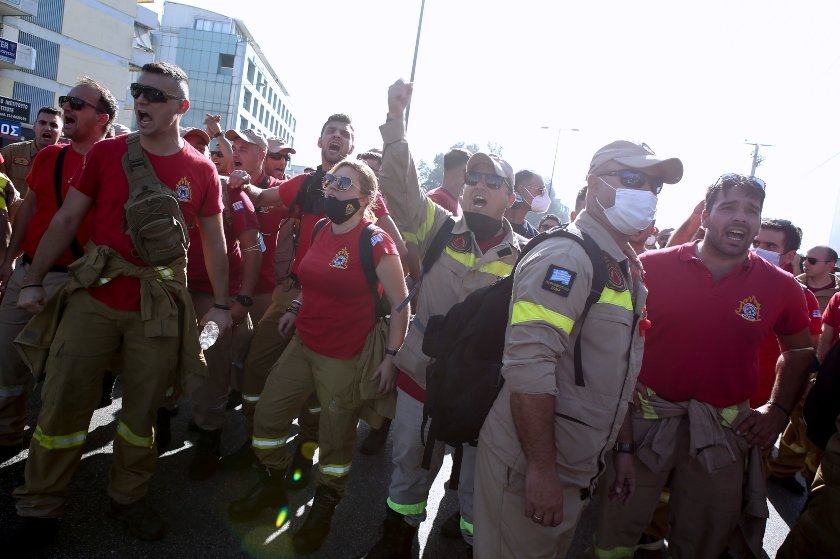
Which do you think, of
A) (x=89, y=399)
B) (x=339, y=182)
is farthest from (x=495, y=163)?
(x=89, y=399)

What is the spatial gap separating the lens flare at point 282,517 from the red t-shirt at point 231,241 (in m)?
1.59

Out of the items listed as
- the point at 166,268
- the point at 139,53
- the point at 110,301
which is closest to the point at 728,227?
the point at 166,268

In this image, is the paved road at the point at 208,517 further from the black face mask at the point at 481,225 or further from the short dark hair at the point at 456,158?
the short dark hair at the point at 456,158

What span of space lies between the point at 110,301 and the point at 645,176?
9.05 ft

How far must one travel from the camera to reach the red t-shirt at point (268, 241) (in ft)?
16.2

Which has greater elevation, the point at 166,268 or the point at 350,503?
the point at 166,268

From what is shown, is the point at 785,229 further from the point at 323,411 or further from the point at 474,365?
the point at 323,411

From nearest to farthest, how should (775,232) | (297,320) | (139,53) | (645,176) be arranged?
(645,176)
(297,320)
(775,232)
(139,53)

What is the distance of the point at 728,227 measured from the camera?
9.80ft

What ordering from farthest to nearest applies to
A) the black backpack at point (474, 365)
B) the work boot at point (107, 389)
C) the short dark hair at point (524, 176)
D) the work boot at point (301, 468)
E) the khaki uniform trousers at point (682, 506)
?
the short dark hair at point (524, 176) → the work boot at point (107, 389) → the work boot at point (301, 468) → the khaki uniform trousers at point (682, 506) → the black backpack at point (474, 365)

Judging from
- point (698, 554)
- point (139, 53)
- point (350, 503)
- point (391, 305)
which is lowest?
point (350, 503)

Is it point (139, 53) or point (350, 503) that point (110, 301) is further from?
point (139, 53)

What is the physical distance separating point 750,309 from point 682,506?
3.60ft

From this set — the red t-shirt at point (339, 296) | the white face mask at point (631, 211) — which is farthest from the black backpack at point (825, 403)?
the red t-shirt at point (339, 296)
